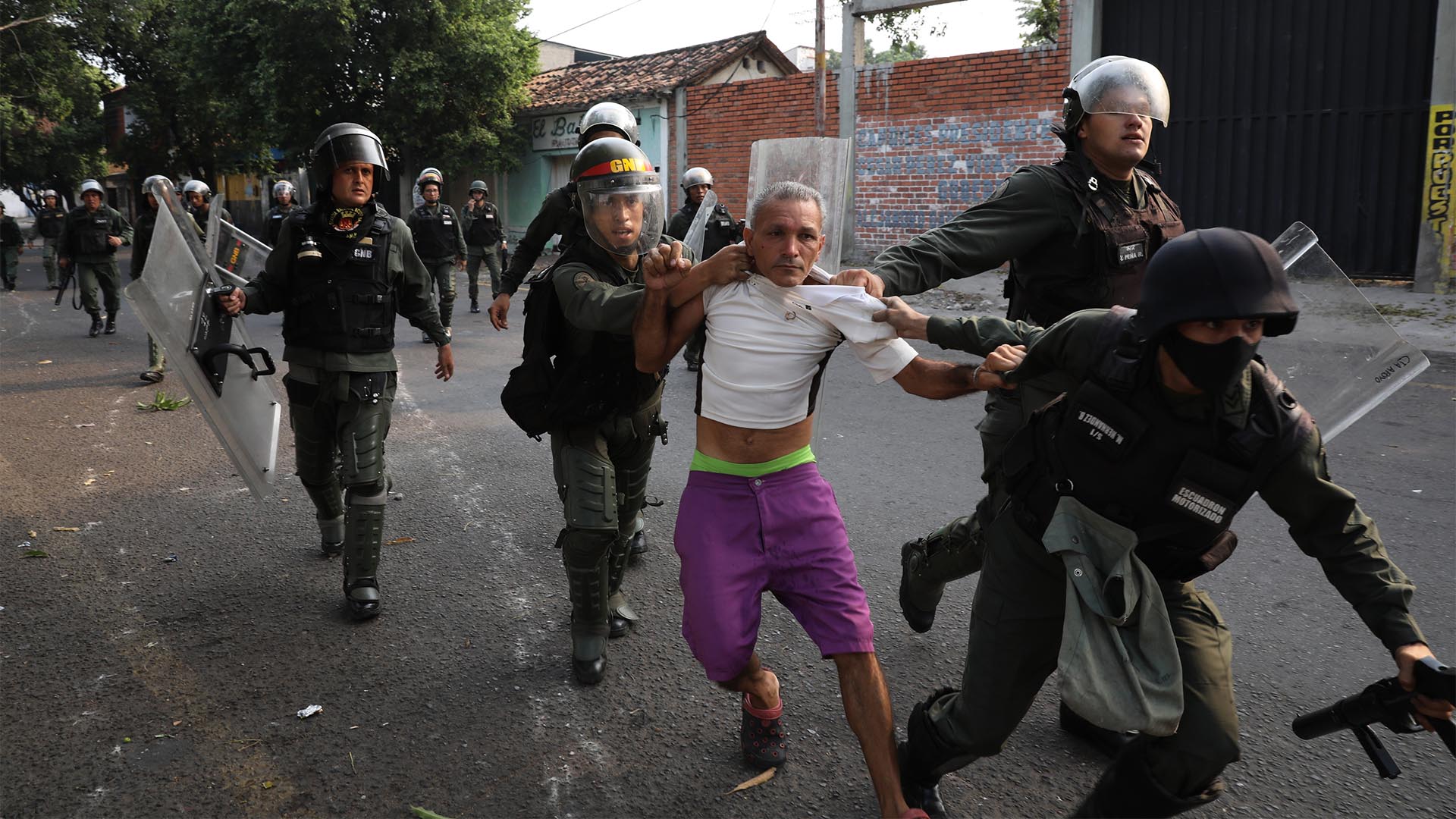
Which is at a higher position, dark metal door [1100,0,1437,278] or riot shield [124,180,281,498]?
dark metal door [1100,0,1437,278]

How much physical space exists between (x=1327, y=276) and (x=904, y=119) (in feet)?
49.2

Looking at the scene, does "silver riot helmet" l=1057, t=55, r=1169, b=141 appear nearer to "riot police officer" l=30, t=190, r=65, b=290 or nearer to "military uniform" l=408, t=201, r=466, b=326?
"military uniform" l=408, t=201, r=466, b=326

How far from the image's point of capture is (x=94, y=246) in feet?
39.1

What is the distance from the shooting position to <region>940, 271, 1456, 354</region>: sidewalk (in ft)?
33.8

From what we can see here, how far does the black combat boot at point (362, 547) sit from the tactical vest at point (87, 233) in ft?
31.6

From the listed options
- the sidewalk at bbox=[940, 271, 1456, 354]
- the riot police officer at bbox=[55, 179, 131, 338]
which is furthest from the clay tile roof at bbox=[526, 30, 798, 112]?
the riot police officer at bbox=[55, 179, 131, 338]

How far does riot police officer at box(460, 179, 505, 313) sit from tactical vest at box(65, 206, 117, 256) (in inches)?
168

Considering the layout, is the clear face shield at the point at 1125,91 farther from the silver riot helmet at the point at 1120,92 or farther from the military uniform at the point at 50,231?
the military uniform at the point at 50,231

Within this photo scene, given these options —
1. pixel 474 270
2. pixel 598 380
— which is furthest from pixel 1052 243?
pixel 474 270

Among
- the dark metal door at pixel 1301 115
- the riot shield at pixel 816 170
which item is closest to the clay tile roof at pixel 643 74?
the dark metal door at pixel 1301 115

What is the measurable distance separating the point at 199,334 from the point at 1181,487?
11.4 feet

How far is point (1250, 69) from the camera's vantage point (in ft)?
45.0

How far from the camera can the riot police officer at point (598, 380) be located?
3.33 metres

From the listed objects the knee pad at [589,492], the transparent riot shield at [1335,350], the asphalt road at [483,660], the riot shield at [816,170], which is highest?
the riot shield at [816,170]
